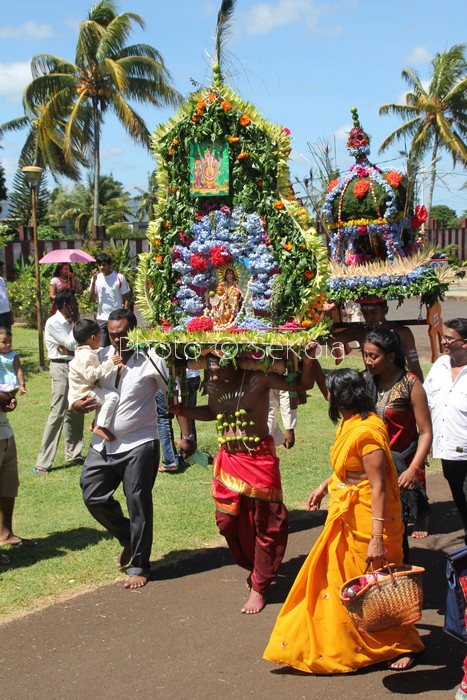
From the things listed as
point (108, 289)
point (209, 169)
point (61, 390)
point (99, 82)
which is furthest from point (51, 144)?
point (209, 169)

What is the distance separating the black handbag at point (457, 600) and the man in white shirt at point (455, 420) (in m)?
1.45

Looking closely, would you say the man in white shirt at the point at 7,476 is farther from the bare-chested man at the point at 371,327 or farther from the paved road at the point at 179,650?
the bare-chested man at the point at 371,327

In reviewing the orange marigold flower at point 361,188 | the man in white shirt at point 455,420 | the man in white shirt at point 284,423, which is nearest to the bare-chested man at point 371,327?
the man in white shirt at point 284,423

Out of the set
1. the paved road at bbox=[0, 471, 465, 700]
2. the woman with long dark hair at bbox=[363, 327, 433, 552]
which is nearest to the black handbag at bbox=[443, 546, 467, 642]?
the paved road at bbox=[0, 471, 465, 700]

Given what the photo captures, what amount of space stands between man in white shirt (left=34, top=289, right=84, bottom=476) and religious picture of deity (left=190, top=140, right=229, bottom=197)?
3340mm

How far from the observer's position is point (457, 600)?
3900mm

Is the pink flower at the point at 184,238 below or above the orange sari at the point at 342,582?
above

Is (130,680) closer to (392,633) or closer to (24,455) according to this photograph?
(392,633)

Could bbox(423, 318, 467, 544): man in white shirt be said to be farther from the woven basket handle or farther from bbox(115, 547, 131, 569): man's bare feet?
bbox(115, 547, 131, 569): man's bare feet

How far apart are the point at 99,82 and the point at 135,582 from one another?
2545cm

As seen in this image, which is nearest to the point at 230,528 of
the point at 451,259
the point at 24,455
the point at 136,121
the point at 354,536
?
the point at 354,536

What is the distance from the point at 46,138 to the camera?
28.4 m

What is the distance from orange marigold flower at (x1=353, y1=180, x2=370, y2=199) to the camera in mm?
6676

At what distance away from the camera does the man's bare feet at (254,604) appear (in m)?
5.05
